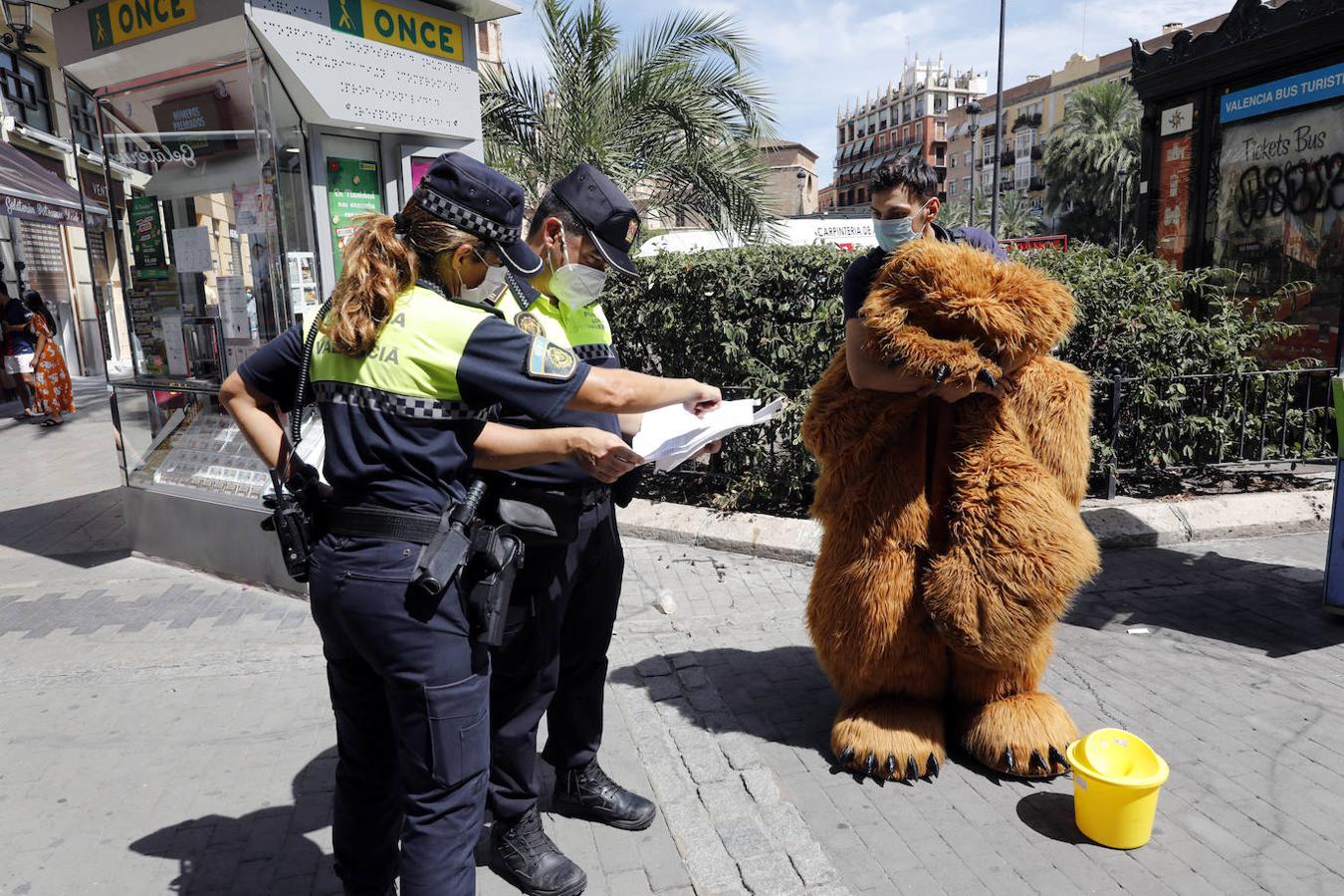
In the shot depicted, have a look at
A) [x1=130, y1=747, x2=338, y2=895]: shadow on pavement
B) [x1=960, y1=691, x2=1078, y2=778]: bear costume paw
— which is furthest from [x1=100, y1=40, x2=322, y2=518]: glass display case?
[x1=960, y1=691, x2=1078, y2=778]: bear costume paw

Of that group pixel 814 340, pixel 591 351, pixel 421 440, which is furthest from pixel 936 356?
pixel 814 340

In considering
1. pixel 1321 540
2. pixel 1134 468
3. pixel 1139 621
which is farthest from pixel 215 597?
pixel 1321 540

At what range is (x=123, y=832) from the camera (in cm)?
287

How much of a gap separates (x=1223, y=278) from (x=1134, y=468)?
7.78 feet

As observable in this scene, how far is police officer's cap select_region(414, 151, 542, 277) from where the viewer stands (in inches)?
79.4

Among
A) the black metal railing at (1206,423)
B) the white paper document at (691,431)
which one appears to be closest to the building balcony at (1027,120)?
the black metal railing at (1206,423)

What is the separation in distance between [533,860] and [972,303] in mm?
2074

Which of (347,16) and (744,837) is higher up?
(347,16)

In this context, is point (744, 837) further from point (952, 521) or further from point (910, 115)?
point (910, 115)

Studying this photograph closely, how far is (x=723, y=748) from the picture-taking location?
332 centimetres

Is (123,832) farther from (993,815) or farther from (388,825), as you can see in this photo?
(993,815)

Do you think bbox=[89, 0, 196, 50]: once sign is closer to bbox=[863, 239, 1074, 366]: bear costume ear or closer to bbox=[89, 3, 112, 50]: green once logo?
bbox=[89, 3, 112, 50]: green once logo

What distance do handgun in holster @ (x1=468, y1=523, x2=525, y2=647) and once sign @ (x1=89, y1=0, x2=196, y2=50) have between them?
412 centimetres

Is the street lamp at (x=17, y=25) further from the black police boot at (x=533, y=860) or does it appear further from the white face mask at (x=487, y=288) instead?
the black police boot at (x=533, y=860)
